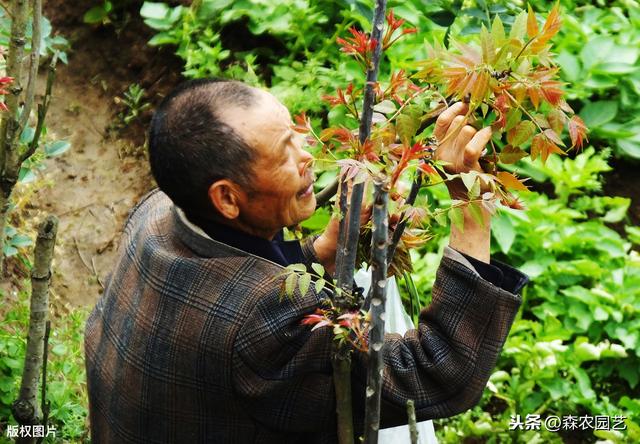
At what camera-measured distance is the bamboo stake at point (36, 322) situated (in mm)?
1947

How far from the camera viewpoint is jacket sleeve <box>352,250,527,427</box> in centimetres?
145

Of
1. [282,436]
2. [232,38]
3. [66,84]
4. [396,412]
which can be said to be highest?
[396,412]

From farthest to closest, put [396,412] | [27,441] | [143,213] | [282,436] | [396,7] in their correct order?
[396,7] → [27,441] → [143,213] → [282,436] → [396,412]

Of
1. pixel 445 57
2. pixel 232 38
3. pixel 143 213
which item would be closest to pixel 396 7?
pixel 232 38

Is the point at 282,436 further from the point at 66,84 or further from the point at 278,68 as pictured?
the point at 66,84

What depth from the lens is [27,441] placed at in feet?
7.38

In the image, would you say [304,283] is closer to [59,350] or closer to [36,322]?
[36,322]

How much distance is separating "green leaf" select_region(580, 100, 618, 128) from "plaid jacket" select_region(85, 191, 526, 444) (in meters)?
2.40

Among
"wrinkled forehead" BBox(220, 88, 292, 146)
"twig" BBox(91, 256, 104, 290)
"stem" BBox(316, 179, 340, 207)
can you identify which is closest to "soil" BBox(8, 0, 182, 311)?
"twig" BBox(91, 256, 104, 290)

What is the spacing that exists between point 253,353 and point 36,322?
864 mm

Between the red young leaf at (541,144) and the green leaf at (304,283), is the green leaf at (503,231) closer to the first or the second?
the red young leaf at (541,144)

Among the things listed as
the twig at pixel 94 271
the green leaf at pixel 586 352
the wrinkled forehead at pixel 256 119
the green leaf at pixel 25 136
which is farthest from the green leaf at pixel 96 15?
the wrinkled forehead at pixel 256 119

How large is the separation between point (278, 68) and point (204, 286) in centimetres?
235

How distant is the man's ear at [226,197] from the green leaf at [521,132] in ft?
1.56
